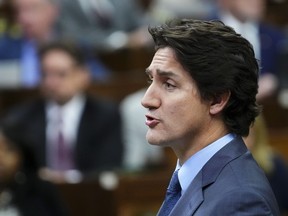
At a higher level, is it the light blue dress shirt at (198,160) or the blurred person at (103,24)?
the light blue dress shirt at (198,160)

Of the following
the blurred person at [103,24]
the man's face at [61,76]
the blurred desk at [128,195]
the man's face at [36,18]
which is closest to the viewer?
the blurred desk at [128,195]

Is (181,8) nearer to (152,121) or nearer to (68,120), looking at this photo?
(68,120)

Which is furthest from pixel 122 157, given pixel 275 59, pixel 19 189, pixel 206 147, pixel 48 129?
pixel 206 147

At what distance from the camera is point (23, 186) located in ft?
15.5

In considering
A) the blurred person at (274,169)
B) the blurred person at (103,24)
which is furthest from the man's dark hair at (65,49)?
the blurred person at (274,169)

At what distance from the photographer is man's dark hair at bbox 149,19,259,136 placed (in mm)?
1943

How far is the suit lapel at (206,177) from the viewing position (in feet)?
6.33

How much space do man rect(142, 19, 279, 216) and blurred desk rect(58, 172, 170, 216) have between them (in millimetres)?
2638

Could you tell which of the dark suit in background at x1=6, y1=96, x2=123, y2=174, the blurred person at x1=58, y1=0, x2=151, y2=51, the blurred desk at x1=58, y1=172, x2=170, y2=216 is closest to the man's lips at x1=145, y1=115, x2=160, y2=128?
the blurred desk at x1=58, y1=172, x2=170, y2=216

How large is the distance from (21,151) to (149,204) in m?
0.72

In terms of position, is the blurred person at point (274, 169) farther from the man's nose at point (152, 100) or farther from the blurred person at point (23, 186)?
the man's nose at point (152, 100)

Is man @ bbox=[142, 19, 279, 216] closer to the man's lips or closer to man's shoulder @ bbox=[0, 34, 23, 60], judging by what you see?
the man's lips

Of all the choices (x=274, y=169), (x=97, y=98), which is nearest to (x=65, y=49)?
(x=97, y=98)

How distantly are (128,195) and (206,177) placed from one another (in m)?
2.75
